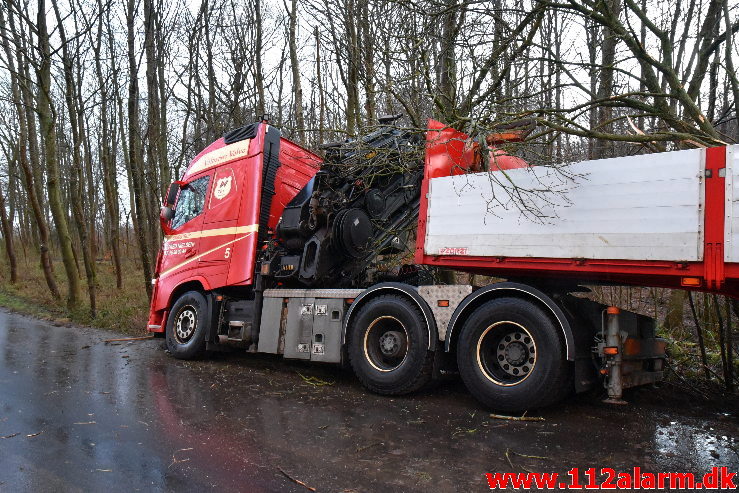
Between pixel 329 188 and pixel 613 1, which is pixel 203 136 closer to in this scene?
pixel 329 188

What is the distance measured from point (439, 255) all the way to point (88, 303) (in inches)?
521

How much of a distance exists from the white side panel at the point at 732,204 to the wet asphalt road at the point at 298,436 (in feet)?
5.25

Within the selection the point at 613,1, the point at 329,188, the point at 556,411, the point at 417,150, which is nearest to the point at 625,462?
the point at 556,411

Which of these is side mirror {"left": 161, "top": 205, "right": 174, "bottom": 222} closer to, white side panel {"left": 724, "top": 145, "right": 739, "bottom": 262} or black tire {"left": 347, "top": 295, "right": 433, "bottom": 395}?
black tire {"left": 347, "top": 295, "right": 433, "bottom": 395}

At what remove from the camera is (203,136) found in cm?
1753

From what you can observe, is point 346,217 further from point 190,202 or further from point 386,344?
point 190,202

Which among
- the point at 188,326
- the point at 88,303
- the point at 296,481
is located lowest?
the point at 296,481

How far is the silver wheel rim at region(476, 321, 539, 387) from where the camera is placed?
5.06 metres

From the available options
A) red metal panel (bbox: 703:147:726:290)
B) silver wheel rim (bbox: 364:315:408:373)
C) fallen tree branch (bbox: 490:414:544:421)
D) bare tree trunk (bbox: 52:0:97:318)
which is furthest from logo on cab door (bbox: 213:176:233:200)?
bare tree trunk (bbox: 52:0:97:318)

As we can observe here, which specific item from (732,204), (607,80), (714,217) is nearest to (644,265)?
(714,217)

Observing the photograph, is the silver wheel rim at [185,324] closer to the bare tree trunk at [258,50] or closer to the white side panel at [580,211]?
the white side panel at [580,211]

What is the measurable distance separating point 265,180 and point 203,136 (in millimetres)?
10526

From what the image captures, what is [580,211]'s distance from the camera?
4.71 m

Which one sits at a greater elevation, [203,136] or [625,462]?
[203,136]
